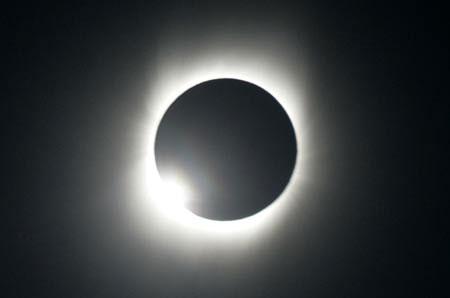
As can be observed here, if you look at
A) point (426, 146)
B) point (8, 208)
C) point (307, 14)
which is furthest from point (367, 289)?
point (8, 208)

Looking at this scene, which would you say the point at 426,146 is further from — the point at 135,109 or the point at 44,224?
the point at 44,224

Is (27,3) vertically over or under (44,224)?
over

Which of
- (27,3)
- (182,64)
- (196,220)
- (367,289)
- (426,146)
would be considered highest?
(27,3)
